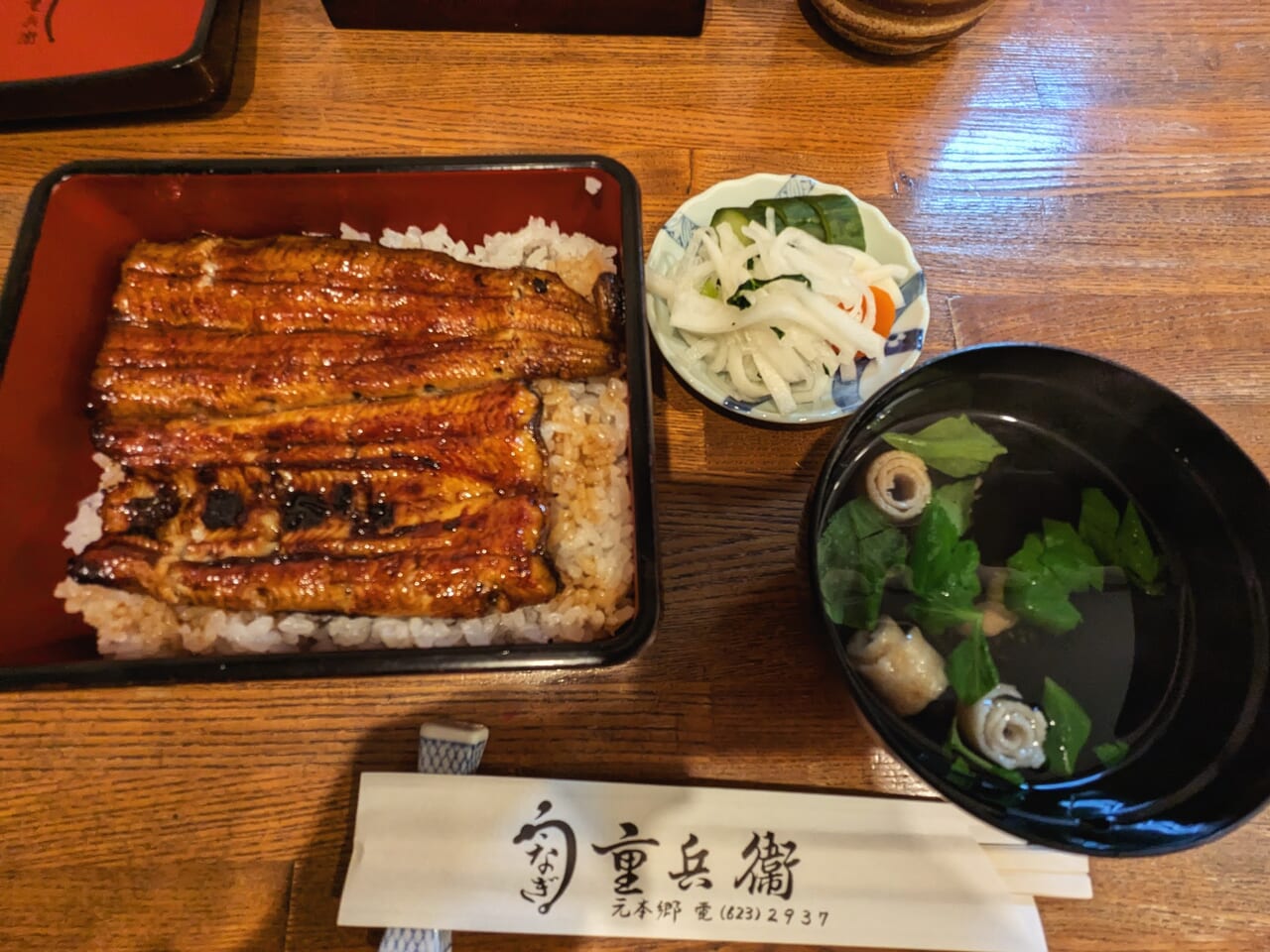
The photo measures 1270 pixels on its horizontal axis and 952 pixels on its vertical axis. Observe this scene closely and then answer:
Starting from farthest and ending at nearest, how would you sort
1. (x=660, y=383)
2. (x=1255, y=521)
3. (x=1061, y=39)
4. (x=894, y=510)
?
(x=1061, y=39) < (x=660, y=383) < (x=894, y=510) < (x=1255, y=521)

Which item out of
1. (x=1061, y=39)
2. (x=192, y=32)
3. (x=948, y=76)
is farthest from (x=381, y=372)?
(x=1061, y=39)

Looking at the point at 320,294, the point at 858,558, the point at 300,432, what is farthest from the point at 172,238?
the point at 858,558

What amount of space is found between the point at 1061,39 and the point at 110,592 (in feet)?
10.6

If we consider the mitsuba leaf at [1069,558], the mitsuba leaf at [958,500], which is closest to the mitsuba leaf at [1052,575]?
the mitsuba leaf at [1069,558]

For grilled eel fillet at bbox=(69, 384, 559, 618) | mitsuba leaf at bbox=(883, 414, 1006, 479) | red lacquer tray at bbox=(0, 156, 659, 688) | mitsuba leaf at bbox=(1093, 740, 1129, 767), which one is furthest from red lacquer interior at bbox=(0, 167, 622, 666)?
mitsuba leaf at bbox=(1093, 740, 1129, 767)

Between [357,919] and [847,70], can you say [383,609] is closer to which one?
[357,919]

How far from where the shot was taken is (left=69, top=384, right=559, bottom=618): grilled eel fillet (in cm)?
150

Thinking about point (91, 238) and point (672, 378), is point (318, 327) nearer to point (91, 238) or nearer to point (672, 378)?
point (91, 238)

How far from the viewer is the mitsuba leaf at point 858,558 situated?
134 centimetres

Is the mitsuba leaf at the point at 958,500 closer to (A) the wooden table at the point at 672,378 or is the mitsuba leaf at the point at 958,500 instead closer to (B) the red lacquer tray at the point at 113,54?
(A) the wooden table at the point at 672,378

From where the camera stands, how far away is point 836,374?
5.97 ft

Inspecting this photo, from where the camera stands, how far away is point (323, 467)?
1.61m

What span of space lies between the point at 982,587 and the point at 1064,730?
283mm

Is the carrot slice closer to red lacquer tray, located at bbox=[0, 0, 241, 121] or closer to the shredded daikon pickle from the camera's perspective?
the shredded daikon pickle
